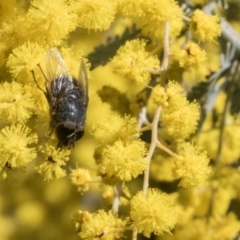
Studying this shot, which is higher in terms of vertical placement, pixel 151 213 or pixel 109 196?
pixel 151 213

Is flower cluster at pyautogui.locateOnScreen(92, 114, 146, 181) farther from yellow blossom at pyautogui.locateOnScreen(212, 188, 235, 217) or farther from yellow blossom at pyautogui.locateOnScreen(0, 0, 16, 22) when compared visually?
yellow blossom at pyautogui.locateOnScreen(212, 188, 235, 217)

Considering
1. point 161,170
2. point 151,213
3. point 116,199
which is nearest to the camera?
point 151,213

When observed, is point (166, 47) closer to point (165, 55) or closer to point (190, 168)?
point (165, 55)

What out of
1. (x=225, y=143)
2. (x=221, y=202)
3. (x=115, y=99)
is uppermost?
(x=115, y=99)

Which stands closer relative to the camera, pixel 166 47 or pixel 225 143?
pixel 166 47

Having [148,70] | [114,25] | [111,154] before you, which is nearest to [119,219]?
[111,154]

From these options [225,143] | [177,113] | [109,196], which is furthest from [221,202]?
[177,113]

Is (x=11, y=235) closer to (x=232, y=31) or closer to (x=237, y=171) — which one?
(x=237, y=171)
